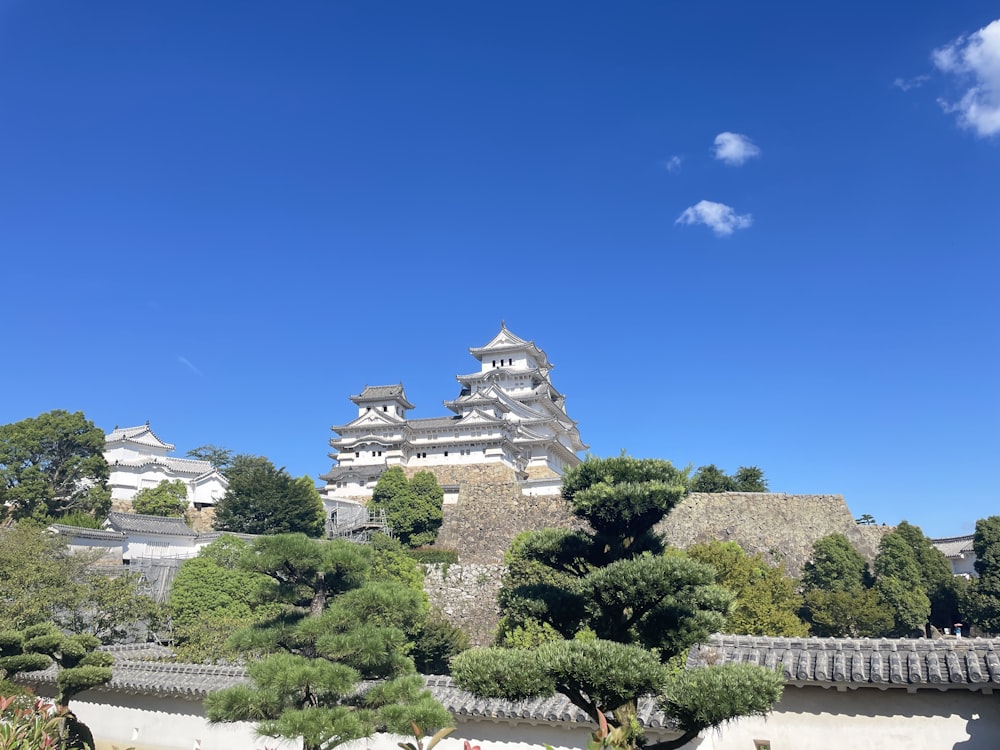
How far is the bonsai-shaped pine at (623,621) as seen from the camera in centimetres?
550

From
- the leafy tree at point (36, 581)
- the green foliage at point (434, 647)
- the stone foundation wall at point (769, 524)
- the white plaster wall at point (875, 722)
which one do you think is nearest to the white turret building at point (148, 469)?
the leafy tree at point (36, 581)

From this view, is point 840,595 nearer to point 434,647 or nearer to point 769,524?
point 769,524

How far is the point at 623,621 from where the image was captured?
23.6 feet

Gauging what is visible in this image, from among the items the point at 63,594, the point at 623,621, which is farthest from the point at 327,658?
the point at 63,594

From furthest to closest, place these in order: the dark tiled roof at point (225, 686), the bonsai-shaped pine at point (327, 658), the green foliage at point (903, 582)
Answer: the green foliage at point (903, 582), the dark tiled roof at point (225, 686), the bonsai-shaped pine at point (327, 658)

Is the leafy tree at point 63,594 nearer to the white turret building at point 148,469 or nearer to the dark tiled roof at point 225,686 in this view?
the dark tiled roof at point 225,686

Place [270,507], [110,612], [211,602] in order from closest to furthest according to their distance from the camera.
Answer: [110,612] < [211,602] < [270,507]

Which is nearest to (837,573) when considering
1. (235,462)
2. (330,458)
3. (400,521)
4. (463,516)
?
(463,516)

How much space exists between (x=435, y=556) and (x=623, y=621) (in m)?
21.0

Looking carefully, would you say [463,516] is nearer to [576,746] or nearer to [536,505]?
[536,505]

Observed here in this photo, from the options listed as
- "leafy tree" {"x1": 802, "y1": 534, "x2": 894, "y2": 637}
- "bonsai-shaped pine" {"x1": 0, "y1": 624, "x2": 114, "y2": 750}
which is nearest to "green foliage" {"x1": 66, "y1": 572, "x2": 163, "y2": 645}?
"bonsai-shaped pine" {"x1": 0, "y1": 624, "x2": 114, "y2": 750}

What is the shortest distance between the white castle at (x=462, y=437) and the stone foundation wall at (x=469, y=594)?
25.7 ft

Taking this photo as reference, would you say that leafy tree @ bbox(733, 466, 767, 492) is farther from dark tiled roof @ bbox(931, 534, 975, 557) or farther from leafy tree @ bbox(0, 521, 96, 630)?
leafy tree @ bbox(0, 521, 96, 630)

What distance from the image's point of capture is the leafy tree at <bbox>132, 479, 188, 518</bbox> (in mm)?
32719
